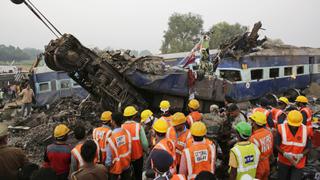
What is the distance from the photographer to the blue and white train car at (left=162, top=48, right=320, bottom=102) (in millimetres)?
14234

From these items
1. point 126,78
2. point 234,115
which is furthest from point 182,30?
point 234,115

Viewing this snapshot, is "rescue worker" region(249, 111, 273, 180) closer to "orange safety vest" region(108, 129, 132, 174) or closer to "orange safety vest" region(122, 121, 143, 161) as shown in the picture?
"orange safety vest" region(122, 121, 143, 161)

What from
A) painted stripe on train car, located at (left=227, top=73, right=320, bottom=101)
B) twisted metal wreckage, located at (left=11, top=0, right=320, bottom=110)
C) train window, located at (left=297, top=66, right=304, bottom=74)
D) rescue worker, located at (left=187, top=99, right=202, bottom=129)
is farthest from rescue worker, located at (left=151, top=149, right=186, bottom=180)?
train window, located at (left=297, top=66, right=304, bottom=74)

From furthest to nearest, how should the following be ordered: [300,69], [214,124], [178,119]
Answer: [300,69], [214,124], [178,119]

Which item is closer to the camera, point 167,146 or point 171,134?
point 167,146

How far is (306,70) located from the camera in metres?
17.4

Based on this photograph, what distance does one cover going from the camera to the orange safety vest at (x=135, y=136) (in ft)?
13.9

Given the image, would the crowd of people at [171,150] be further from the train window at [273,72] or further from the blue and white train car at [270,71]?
the train window at [273,72]

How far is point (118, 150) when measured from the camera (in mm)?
4039

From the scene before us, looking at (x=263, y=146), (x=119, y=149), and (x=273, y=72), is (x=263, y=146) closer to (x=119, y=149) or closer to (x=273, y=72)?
(x=119, y=149)

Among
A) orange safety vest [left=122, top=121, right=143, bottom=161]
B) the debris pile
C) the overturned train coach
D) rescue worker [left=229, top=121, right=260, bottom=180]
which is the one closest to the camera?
rescue worker [left=229, top=121, right=260, bottom=180]

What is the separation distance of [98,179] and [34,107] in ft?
44.7

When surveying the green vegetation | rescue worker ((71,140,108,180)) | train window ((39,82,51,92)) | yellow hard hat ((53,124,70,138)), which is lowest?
rescue worker ((71,140,108,180))

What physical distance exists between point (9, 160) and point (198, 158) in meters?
2.26
